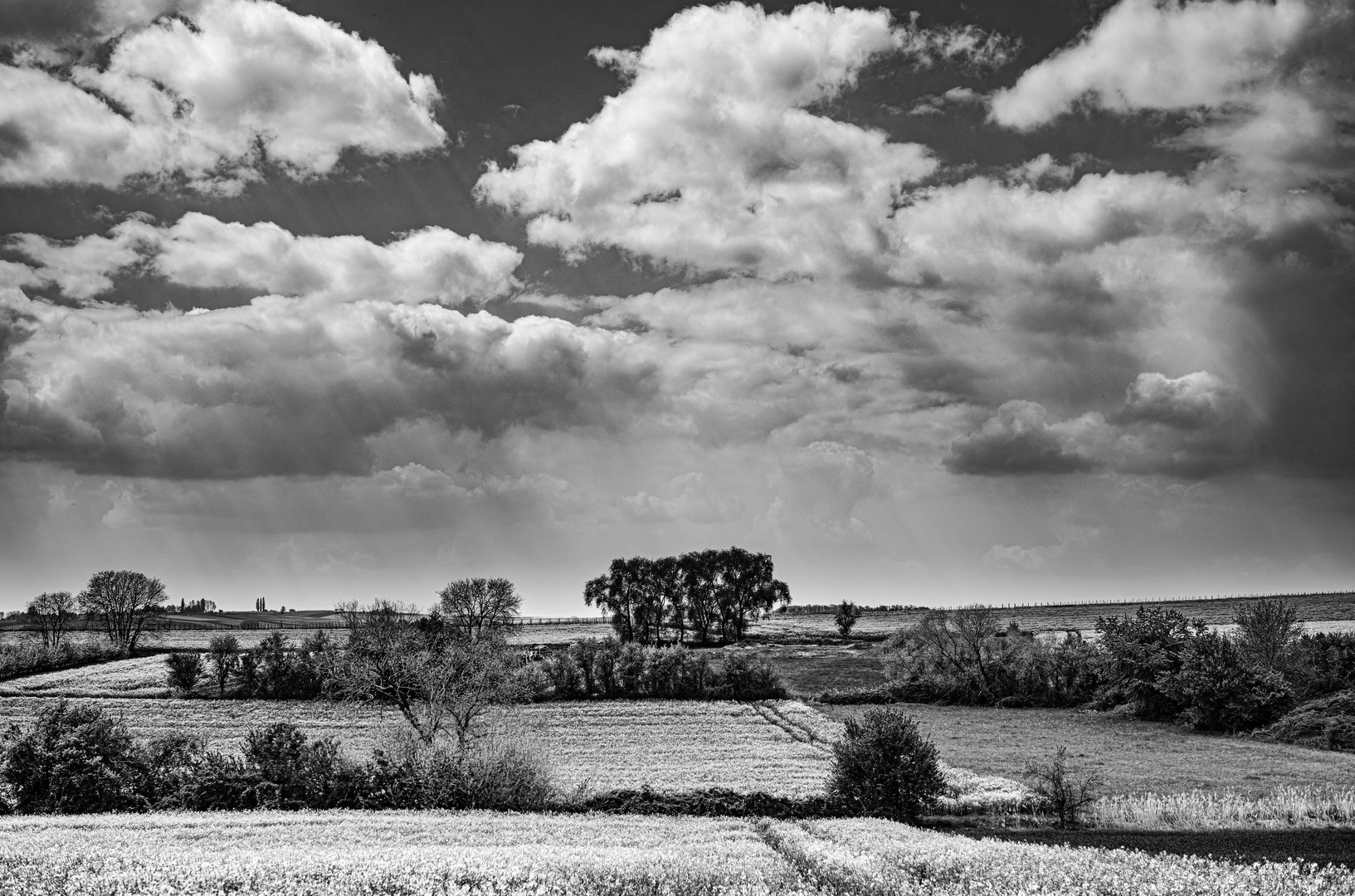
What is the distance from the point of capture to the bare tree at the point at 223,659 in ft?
290

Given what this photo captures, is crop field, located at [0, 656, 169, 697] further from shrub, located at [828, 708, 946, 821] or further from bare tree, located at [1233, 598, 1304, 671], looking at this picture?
bare tree, located at [1233, 598, 1304, 671]

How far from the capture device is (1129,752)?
5762 centimetres

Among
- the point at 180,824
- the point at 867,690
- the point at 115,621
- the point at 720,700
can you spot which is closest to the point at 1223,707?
the point at 867,690

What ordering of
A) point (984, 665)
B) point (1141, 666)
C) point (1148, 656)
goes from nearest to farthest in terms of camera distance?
point (1141, 666) → point (1148, 656) → point (984, 665)

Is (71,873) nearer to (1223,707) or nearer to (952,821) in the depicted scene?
(952,821)

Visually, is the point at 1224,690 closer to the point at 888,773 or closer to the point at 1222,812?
the point at 1222,812

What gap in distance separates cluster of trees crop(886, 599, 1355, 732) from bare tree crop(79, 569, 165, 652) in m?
106

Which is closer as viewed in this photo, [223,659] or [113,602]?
[223,659]

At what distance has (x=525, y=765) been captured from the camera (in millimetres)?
36062

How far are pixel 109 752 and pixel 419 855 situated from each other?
23884 mm

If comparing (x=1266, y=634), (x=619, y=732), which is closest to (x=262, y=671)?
(x=619, y=732)

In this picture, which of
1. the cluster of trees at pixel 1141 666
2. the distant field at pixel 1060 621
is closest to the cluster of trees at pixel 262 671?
the cluster of trees at pixel 1141 666

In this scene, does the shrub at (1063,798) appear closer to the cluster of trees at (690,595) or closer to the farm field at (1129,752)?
the farm field at (1129,752)

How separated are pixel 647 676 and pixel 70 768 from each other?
58.7 meters
